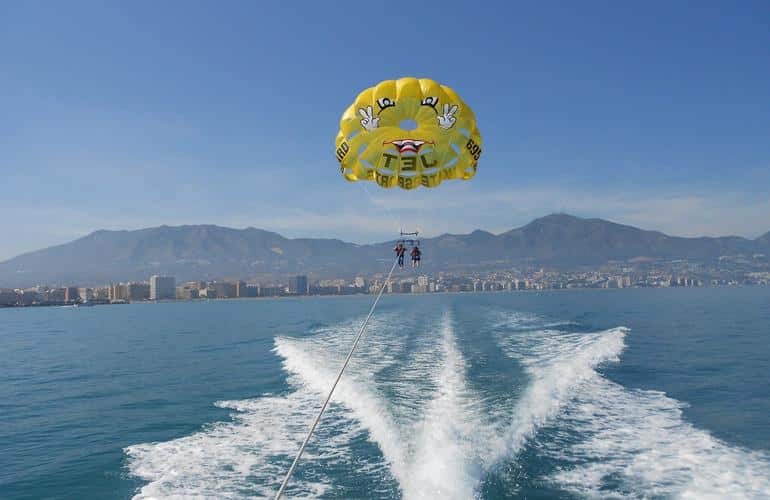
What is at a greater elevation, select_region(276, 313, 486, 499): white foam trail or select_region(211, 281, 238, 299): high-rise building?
select_region(276, 313, 486, 499): white foam trail

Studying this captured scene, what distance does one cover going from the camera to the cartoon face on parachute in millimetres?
12812

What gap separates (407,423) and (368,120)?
8.01 m

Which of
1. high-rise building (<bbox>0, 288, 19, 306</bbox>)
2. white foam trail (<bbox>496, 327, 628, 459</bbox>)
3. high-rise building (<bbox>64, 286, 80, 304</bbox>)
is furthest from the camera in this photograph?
high-rise building (<bbox>64, 286, 80, 304</bbox>)

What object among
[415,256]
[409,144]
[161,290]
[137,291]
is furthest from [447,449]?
[137,291]

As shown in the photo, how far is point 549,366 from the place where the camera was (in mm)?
19297

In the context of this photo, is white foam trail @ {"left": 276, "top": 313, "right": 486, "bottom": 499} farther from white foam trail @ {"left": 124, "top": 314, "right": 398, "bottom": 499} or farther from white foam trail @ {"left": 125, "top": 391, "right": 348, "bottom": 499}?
white foam trail @ {"left": 125, "top": 391, "right": 348, "bottom": 499}

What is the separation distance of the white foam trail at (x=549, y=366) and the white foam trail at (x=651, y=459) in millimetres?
759

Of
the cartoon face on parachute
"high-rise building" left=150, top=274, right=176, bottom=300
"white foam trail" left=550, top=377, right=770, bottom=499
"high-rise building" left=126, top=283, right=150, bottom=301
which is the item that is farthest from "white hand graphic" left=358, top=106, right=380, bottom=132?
"high-rise building" left=126, top=283, right=150, bottom=301

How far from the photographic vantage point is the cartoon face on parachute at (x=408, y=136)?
12812 millimetres

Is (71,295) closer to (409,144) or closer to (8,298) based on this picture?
(8,298)

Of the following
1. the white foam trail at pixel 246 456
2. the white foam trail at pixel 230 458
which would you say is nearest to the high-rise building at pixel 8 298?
the white foam trail at pixel 246 456

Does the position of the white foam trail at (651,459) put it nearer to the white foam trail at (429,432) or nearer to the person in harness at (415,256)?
the white foam trail at (429,432)

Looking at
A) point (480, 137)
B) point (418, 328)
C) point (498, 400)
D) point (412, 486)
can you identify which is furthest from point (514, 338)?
point (412, 486)

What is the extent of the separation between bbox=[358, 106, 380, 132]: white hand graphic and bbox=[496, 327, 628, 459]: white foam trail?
334 inches
